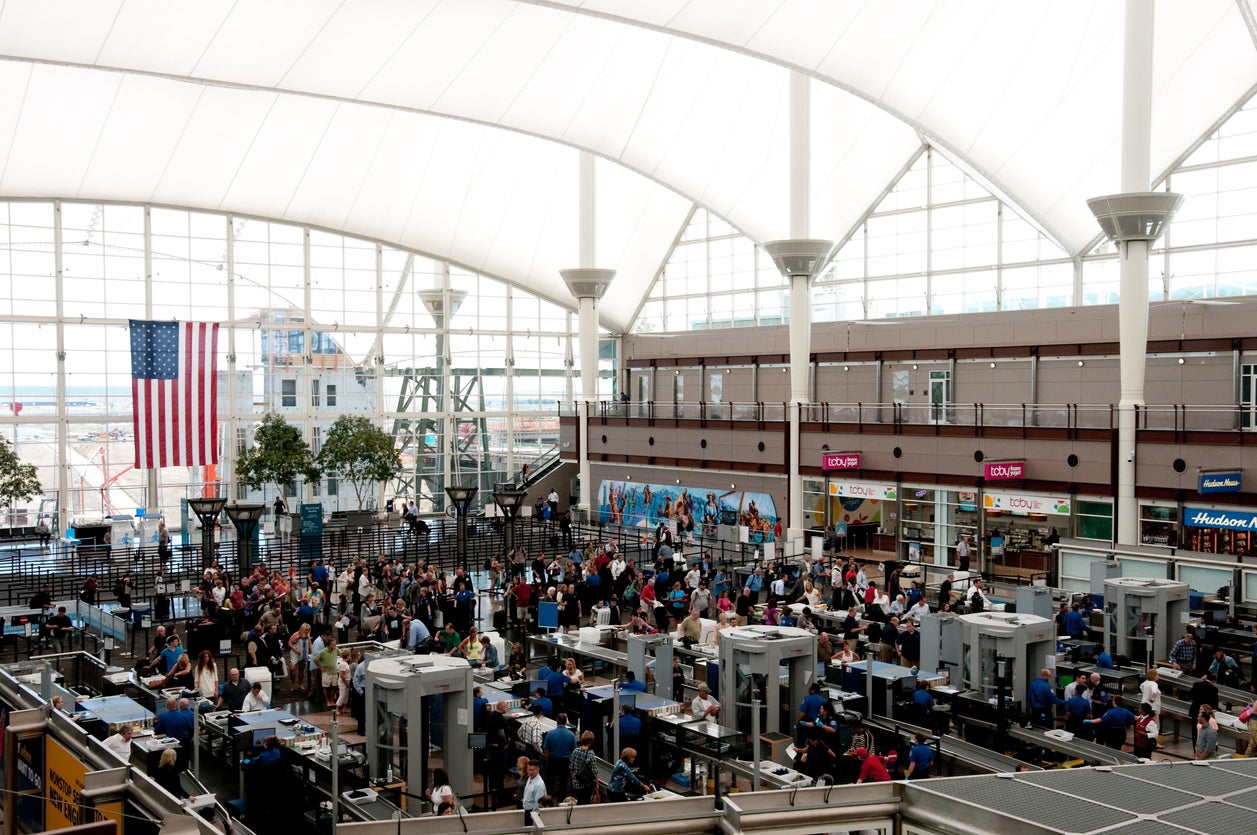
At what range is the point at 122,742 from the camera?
40.2ft

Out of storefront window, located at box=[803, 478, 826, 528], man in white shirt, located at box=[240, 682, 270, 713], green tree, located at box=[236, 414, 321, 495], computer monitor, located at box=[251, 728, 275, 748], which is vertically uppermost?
green tree, located at box=[236, 414, 321, 495]

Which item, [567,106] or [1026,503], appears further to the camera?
[567,106]

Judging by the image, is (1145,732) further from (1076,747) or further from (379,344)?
(379,344)

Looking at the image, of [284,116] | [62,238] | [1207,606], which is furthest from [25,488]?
[1207,606]

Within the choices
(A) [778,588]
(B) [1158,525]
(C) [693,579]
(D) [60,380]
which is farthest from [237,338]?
(B) [1158,525]

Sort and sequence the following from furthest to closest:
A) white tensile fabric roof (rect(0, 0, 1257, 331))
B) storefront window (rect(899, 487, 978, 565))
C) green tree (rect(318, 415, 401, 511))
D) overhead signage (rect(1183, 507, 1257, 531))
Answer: green tree (rect(318, 415, 401, 511)) → storefront window (rect(899, 487, 978, 565)) → white tensile fabric roof (rect(0, 0, 1257, 331)) → overhead signage (rect(1183, 507, 1257, 531))

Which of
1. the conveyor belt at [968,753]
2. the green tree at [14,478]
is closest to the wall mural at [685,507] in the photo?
the green tree at [14,478]

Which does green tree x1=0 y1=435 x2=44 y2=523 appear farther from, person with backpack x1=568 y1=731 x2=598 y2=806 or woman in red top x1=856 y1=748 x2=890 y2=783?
woman in red top x1=856 y1=748 x2=890 y2=783

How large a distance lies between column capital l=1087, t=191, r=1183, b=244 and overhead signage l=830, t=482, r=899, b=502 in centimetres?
940

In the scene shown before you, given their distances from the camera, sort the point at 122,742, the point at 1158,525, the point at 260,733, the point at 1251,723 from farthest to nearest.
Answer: the point at 1158,525, the point at 260,733, the point at 1251,723, the point at 122,742

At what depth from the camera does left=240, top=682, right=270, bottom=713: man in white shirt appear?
576 inches

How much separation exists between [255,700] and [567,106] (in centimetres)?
2534

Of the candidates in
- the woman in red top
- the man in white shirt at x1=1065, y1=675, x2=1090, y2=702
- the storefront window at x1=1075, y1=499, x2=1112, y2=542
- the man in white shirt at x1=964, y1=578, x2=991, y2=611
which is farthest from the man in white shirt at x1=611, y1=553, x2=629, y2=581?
the woman in red top

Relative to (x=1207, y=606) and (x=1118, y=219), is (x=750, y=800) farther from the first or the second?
(x=1118, y=219)
